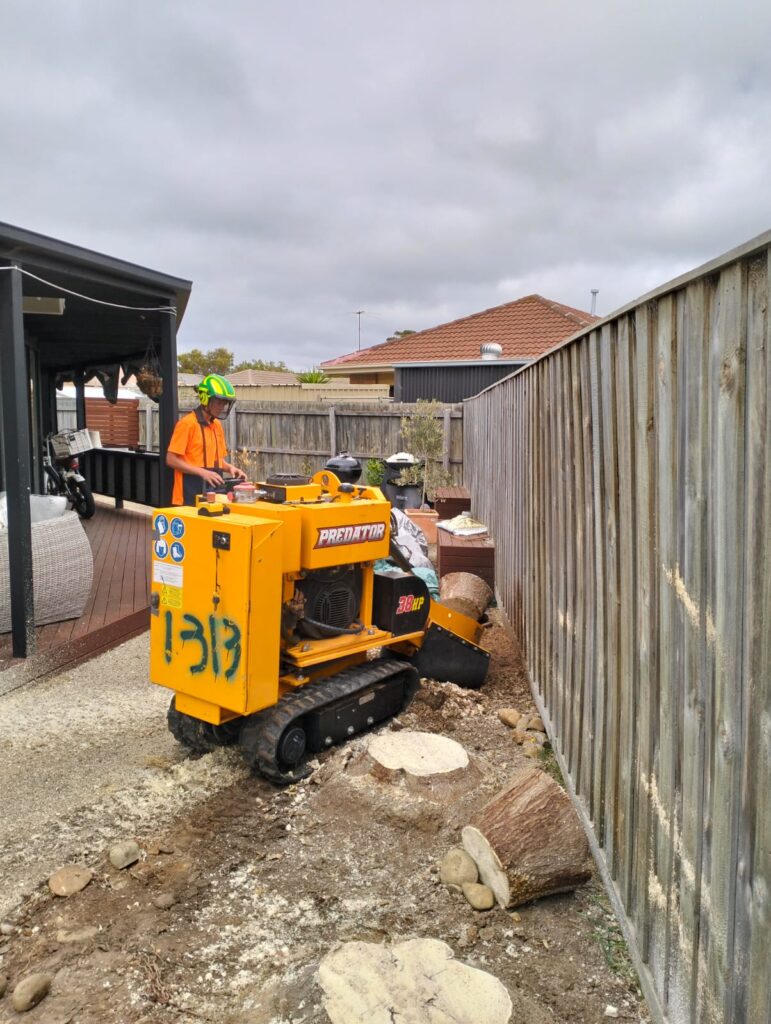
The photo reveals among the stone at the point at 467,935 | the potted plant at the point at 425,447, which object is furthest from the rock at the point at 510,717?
the potted plant at the point at 425,447

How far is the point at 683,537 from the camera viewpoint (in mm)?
2004

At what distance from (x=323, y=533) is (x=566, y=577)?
3.96ft

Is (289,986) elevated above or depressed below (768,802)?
below

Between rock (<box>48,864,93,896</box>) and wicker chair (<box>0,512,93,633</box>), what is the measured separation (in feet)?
9.49

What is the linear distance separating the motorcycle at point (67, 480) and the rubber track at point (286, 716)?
745cm

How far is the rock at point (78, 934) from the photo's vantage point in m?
2.61

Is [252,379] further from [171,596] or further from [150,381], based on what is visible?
[171,596]

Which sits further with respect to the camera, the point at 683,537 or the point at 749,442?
the point at 683,537

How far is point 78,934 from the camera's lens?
2.64 m

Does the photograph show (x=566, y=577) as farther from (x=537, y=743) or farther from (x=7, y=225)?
(x=7, y=225)

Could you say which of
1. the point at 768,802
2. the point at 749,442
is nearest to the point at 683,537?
the point at 749,442

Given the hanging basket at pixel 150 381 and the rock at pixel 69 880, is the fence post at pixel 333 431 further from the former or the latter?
the rock at pixel 69 880

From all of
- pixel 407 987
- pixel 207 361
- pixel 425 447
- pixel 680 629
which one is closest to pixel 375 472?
pixel 425 447

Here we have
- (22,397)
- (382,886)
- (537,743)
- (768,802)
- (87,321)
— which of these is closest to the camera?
(768,802)
